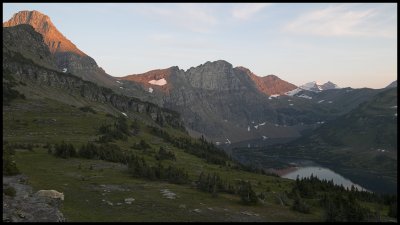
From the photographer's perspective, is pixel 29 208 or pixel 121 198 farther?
pixel 121 198

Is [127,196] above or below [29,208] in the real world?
below

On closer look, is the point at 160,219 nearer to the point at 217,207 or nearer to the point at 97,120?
the point at 217,207

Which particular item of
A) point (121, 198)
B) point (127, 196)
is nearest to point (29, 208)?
point (121, 198)

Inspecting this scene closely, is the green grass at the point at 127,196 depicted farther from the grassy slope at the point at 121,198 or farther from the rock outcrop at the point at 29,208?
the rock outcrop at the point at 29,208

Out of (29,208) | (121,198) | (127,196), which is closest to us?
(29,208)

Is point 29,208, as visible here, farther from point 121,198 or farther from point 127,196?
point 127,196

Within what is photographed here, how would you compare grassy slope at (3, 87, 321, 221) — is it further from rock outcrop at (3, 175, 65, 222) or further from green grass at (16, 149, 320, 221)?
rock outcrop at (3, 175, 65, 222)

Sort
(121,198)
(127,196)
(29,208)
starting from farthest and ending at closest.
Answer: (127,196), (121,198), (29,208)

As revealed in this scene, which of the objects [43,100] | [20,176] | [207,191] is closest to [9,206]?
[20,176]

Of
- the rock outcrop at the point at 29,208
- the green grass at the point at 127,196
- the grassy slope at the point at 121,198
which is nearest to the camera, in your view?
the rock outcrop at the point at 29,208

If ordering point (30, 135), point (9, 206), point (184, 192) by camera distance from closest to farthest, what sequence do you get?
point (9, 206) < point (184, 192) < point (30, 135)

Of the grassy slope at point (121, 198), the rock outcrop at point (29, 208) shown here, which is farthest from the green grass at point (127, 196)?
the rock outcrop at point (29, 208)

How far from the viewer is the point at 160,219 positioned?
130 feet

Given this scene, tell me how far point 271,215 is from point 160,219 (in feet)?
44.0
